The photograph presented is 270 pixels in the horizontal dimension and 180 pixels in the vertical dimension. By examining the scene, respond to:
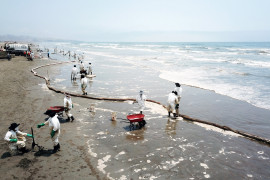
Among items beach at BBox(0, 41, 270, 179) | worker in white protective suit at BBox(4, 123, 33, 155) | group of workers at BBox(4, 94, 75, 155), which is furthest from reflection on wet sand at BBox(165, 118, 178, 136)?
worker in white protective suit at BBox(4, 123, 33, 155)

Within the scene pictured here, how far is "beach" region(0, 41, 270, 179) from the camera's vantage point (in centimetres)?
698

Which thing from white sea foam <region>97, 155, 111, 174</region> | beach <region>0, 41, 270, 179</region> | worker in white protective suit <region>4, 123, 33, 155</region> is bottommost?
white sea foam <region>97, 155, 111, 174</region>

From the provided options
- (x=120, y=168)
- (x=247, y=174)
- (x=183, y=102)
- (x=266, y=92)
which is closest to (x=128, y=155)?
(x=120, y=168)

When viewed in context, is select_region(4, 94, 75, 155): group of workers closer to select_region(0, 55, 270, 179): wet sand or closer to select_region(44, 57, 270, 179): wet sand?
select_region(0, 55, 270, 179): wet sand

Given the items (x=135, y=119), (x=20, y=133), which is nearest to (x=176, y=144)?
(x=135, y=119)

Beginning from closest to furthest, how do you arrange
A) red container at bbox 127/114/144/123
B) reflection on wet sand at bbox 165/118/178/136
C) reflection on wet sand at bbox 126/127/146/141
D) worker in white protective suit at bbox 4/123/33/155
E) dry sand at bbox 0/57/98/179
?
1. dry sand at bbox 0/57/98/179
2. worker in white protective suit at bbox 4/123/33/155
3. reflection on wet sand at bbox 126/127/146/141
4. red container at bbox 127/114/144/123
5. reflection on wet sand at bbox 165/118/178/136

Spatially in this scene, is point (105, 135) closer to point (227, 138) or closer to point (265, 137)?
point (227, 138)

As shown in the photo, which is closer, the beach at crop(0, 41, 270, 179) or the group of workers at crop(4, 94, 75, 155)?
the beach at crop(0, 41, 270, 179)

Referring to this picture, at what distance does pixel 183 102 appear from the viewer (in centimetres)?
1517

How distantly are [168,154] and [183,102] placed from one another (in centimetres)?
756

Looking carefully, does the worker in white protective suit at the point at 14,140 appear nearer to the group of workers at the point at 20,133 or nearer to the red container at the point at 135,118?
the group of workers at the point at 20,133

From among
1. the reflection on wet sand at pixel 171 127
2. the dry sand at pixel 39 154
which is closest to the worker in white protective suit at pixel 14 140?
the dry sand at pixel 39 154

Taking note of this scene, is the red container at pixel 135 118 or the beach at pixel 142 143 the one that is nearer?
the beach at pixel 142 143

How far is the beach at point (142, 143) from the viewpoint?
22.9 feet
